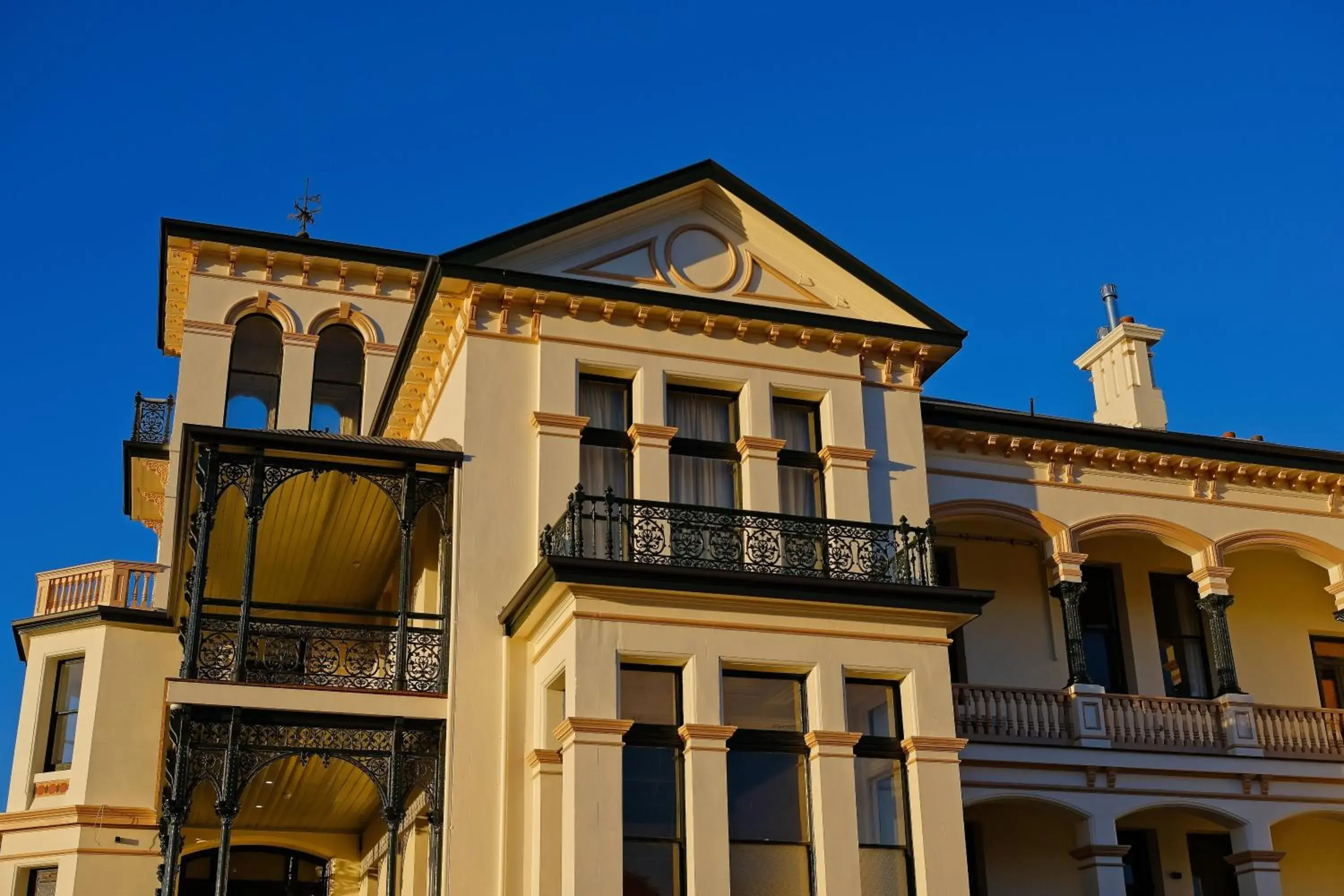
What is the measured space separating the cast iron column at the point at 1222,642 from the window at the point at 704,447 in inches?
343

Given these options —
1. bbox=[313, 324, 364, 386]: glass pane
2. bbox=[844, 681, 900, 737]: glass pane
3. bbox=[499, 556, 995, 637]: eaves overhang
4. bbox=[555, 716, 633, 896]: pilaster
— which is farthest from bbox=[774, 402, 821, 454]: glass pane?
bbox=[313, 324, 364, 386]: glass pane

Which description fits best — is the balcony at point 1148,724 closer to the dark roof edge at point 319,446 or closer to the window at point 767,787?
the window at point 767,787

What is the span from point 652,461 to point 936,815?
5345 millimetres

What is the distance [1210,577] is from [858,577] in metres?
8.27

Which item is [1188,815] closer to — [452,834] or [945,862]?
[945,862]

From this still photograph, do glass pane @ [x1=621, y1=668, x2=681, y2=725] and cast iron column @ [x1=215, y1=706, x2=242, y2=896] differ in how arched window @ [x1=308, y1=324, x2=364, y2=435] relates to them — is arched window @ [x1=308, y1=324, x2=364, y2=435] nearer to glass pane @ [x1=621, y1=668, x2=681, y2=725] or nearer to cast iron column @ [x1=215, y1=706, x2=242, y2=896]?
cast iron column @ [x1=215, y1=706, x2=242, y2=896]

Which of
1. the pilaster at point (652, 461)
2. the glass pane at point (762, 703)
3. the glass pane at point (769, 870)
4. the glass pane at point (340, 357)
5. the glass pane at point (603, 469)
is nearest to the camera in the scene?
the glass pane at point (769, 870)

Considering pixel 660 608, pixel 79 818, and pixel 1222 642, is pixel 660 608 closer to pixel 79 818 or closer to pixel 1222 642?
pixel 79 818

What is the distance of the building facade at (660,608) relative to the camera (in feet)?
52.6

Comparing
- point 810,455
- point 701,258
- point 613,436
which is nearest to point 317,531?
point 613,436

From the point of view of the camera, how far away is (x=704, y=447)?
18.8m

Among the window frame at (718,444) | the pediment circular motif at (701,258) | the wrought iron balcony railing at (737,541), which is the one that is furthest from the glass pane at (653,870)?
the pediment circular motif at (701,258)

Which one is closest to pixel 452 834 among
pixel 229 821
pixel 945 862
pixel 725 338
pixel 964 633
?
pixel 229 821

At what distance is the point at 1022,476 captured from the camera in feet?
72.8
